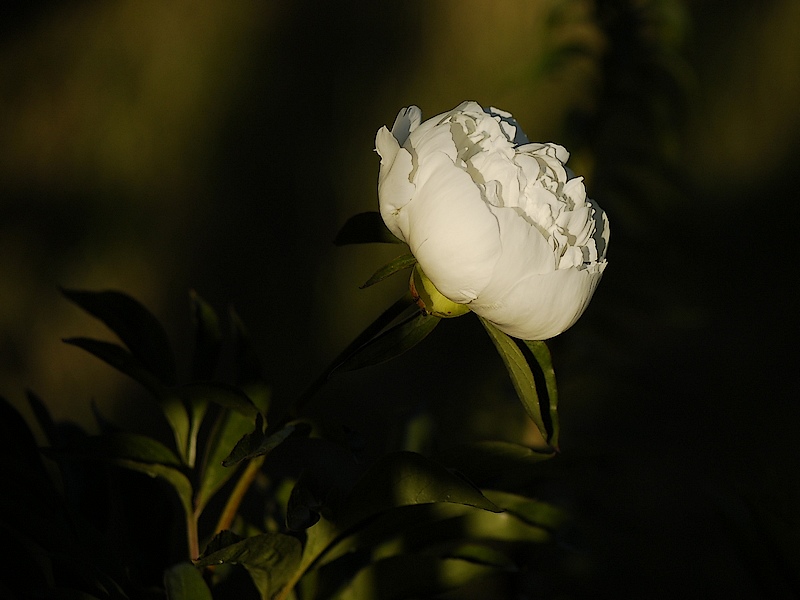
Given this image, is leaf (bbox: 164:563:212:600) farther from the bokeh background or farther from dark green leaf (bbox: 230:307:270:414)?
the bokeh background

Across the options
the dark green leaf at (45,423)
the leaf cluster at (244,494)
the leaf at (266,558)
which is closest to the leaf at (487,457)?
the leaf cluster at (244,494)

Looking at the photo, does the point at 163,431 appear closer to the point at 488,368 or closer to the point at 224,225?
the point at 224,225

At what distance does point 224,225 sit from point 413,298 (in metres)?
0.80

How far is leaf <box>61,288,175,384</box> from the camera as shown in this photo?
460 millimetres

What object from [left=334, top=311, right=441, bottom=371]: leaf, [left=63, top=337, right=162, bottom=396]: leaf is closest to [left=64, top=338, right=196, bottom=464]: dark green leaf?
[left=63, top=337, right=162, bottom=396]: leaf

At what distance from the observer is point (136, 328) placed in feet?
1.53

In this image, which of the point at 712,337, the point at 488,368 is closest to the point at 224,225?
the point at 488,368

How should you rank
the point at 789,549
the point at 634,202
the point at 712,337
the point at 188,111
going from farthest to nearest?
1. the point at 712,337
2. the point at 188,111
3. the point at 634,202
4. the point at 789,549

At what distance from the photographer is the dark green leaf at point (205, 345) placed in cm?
51

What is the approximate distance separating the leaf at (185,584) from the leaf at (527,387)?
19 centimetres

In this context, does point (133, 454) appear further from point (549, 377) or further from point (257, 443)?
point (549, 377)

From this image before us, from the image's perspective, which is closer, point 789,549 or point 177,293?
point 789,549

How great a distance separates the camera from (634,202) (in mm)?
936

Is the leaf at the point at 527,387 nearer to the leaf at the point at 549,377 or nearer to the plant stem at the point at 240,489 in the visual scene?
the leaf at the point at 549,377
